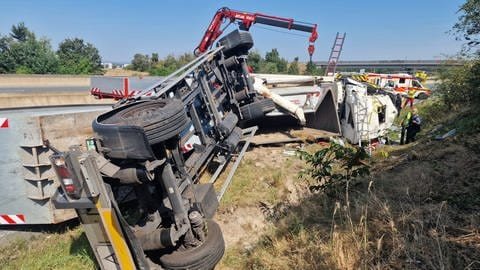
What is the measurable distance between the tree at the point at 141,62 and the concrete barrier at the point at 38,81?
1729 centimetres

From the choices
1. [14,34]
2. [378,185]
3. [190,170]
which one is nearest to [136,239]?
[190,170]

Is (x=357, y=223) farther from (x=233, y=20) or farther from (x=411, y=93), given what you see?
(x=411, y=93)

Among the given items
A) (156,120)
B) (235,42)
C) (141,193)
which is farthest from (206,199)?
(235,42)

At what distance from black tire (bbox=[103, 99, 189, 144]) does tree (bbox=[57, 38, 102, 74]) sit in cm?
3545

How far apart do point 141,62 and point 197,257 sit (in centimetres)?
4329

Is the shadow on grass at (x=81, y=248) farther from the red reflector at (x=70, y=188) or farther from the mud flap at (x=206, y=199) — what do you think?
the red reflector at (x=70, y=188)

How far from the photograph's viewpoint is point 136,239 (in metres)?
2.78

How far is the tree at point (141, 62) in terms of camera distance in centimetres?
4307

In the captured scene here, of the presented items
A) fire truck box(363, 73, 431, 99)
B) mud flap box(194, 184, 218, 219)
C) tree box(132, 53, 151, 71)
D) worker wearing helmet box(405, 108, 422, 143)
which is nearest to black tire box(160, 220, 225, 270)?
mud flap box(194, 184, 218, 219)

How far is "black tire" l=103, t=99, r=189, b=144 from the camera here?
8.79 ft

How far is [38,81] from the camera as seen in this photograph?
2467 cm

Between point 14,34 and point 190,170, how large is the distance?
169 feet

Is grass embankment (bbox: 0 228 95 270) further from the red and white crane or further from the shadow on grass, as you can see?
the red and white crane

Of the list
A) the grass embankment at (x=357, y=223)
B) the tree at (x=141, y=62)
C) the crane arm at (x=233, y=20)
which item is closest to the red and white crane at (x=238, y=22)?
the crane arm at (x=233, y=20)
